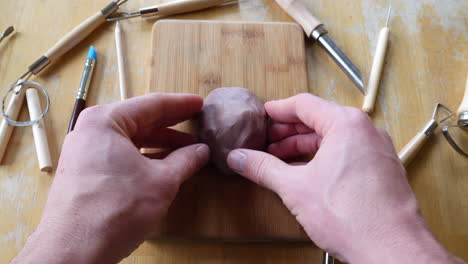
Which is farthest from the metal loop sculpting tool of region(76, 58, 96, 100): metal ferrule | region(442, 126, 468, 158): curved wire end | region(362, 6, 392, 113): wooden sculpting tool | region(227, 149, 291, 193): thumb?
region(442, 126, 468, 158): curved wire end

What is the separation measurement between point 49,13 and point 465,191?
4.81ft

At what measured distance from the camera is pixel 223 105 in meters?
0.93

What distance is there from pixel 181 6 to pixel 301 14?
A: 0.41 m

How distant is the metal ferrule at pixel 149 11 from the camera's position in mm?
1217

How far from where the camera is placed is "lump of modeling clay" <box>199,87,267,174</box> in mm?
903

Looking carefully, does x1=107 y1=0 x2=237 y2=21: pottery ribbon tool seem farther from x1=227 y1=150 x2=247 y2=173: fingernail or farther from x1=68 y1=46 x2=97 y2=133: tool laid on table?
x1=227 y1=150 x2=247 y2=173: fingernail

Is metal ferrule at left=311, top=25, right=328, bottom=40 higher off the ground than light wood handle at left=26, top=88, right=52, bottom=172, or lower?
higher

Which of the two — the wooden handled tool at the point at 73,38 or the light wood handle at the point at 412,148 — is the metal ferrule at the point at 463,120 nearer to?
the light wood handle at the point at 412,148

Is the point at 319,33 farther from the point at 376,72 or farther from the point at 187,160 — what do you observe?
the point at 187,160

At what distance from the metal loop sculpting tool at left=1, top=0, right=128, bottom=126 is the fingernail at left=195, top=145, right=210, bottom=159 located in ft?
1.94

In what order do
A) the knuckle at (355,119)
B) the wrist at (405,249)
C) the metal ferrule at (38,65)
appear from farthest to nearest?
Answer: the metal ferrule at (38,65) → the knuckle at (355,119) → the wrist at (405,249)

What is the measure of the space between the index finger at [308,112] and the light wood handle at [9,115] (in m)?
0.76

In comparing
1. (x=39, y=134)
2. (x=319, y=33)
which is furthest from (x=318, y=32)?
(x=39, y=134)

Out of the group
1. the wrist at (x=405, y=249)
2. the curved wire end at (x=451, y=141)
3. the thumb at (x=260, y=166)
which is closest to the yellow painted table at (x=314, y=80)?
the curved wire end at (x=451, y=141)
